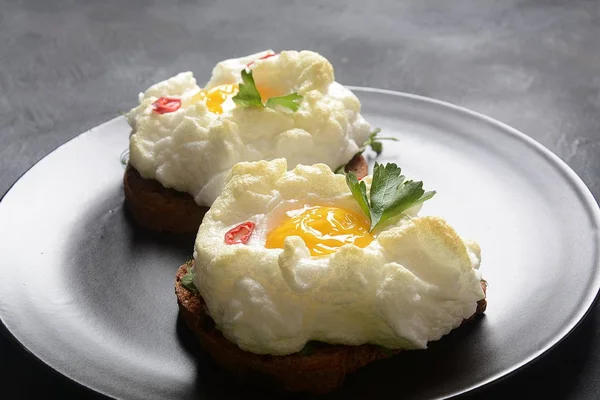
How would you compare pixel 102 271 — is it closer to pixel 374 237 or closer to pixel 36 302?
pixel 36 302

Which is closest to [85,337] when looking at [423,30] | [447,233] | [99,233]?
[99,233]

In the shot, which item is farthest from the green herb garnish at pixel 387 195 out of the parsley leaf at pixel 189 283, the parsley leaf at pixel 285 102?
the parsley leaf at pixel 285 102

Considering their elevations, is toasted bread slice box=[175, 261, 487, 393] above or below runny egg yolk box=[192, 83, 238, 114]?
below

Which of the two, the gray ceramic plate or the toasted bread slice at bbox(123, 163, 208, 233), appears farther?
the toasted bread slice at bbox(123, 163, 208, 233)

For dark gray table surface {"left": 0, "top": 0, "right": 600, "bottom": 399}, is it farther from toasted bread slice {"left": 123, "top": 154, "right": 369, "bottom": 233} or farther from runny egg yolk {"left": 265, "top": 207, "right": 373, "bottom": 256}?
runny egg yolk {"left": 265, "top": 207, "right": 373, "bottom": 256}

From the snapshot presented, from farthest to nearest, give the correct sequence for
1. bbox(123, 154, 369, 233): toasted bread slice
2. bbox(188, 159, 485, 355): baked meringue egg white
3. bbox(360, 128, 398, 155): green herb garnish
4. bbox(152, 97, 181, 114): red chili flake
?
bbox(360, 128, 398, 155): green herb garnish < bbox(152, 97, 181, 114): red chili flake < bbox(123, 154, 369, 233): toasted bread slice < bbox(188, 159, 485, 355): baked meringue egg white

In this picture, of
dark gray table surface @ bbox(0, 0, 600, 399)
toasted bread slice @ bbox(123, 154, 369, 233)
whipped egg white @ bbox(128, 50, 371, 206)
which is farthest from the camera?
dark gray table surface @ bbox(0, 0, 600, 399)

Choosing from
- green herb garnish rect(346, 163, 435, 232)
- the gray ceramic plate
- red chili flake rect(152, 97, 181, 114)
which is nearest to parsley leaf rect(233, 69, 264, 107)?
red chili flake rect(152, 97, 181, 114)
